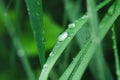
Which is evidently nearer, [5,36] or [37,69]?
[37,69]

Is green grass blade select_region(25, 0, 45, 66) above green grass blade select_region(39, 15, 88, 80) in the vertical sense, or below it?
above

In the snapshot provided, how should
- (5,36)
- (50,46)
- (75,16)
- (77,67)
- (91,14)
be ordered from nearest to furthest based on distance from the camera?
1. (91,14)
2. (77,67)
3. (75,16)
4. (50,46)
5. (5,36)

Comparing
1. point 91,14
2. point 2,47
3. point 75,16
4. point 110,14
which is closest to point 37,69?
point 2,47

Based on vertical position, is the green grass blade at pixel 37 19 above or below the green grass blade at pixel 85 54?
above

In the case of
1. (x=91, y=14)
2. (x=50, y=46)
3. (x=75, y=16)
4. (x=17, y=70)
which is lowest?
(x=17, y=70)

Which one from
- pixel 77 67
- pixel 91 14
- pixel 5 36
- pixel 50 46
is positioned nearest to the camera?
pixel 91 14

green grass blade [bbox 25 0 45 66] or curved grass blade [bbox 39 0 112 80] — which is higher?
green grass blade [bbox 25 0 45 66]

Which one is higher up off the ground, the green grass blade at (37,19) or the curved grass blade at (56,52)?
the green grass blade at (37,19)

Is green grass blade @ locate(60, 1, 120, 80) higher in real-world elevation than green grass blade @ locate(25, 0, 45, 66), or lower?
lower

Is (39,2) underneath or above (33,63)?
above

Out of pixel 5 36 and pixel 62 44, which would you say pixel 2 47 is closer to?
pixel 5 36
